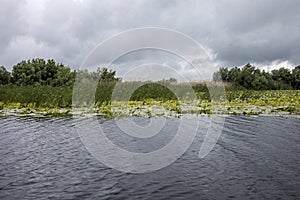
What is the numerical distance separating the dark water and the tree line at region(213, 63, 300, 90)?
29.7 metres

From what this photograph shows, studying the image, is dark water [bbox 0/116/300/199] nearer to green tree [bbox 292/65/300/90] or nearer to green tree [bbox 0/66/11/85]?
green tree [bbox 0/66/11/85]

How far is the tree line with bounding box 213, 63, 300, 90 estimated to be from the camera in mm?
41531

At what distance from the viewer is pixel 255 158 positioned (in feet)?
20.4

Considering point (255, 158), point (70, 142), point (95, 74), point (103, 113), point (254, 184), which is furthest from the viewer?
point (95, 74)

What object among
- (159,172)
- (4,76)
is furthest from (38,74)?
(159,172)

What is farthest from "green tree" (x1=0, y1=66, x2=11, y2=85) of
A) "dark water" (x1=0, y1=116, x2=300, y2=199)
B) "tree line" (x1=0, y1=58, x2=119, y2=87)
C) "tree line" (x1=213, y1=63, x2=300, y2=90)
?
"dark water" (x1=0, y1=116, x2=300, y2=199)

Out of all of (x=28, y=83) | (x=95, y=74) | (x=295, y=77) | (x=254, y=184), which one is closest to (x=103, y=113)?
(x=254, y=184)

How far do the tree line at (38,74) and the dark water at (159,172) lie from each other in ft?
98.4

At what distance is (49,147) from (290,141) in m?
5.44

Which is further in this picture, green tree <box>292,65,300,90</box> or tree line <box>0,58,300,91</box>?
green tree <box>292,65,300,90</box>

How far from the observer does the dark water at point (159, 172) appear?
14.7 ft

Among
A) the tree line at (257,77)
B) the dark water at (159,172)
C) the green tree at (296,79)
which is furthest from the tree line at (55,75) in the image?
the dark water at (159,172)

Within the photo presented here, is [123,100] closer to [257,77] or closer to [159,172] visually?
[159,172]

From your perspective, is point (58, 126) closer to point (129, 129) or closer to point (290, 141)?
point (129, 129)
